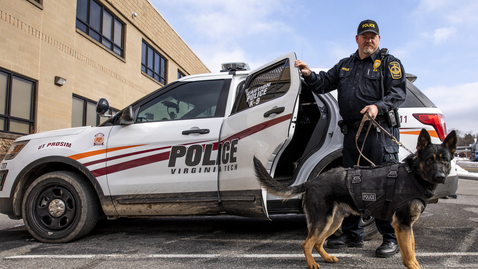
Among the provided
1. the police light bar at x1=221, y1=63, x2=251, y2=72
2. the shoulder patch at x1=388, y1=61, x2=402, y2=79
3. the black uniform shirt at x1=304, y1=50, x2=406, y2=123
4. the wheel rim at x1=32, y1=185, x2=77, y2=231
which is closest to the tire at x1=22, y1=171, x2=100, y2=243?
the wheel rim at x1=32, y1=185, x2=77, y2=231

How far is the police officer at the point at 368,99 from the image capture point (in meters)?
2.93

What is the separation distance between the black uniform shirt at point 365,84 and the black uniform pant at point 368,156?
0.20 m

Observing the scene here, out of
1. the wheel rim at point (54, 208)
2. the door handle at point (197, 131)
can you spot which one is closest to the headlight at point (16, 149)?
the wheel rim at point (54, 208)

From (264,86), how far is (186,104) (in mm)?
966

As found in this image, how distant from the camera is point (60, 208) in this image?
138 inches

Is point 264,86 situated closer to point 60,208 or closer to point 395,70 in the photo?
point 395,70

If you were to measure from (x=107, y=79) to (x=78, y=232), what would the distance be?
11424 millimetres

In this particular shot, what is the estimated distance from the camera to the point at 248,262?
8.95 ft

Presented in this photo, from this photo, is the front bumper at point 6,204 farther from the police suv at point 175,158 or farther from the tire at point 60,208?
the tire at point 60,208

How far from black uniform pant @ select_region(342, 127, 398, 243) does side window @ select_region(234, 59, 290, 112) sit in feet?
2.79

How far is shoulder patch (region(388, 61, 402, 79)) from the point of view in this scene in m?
2.96

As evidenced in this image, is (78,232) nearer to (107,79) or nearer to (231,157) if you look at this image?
(231,157)

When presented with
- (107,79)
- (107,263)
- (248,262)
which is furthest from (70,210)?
(107,79)

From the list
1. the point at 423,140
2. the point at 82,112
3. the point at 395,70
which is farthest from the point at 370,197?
the point at 82,112
